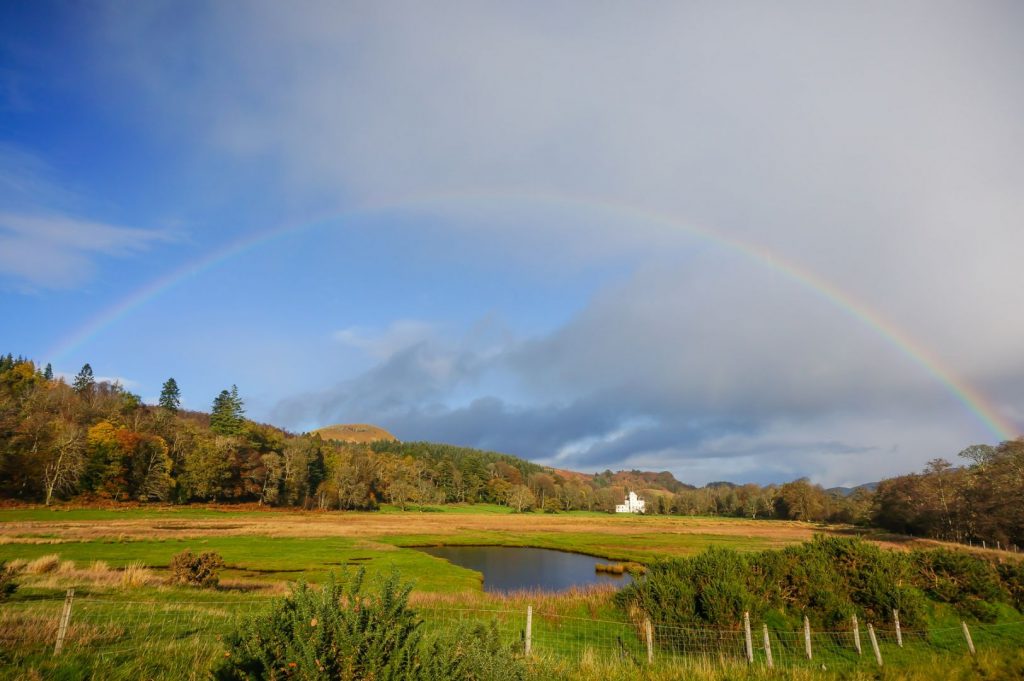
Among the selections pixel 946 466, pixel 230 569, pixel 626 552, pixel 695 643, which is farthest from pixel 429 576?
pixel 946 466

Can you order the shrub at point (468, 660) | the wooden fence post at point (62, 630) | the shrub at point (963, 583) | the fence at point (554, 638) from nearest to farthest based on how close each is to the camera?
A: the shrub at point (468, 660)
the wooden fence post at point (62, 630)
the fence at point (554, 638)
the shrub at point (963, 583)

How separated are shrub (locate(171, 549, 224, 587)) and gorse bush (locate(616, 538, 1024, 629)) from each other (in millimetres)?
21019

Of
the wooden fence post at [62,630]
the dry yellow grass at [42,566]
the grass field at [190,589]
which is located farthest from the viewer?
the dry yellow grass at [42,566]

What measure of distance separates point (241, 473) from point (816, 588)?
361 feet

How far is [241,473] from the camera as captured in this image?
347 ft

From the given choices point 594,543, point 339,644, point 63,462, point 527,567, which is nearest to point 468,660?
point 339,644

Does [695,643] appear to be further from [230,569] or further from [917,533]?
[917,533]

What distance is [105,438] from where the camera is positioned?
86.7 meters

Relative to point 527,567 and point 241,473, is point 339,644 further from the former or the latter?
point 241,473

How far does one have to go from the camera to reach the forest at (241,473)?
241 ft

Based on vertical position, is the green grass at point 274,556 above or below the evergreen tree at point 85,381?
below

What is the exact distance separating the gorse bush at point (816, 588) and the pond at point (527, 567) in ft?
56.1

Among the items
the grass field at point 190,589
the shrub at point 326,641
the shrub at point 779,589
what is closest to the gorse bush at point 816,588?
the shrub at point 779,589

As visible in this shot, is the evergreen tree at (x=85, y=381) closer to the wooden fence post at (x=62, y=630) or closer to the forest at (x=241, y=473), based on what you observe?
the forest at (x=241, y=473)
